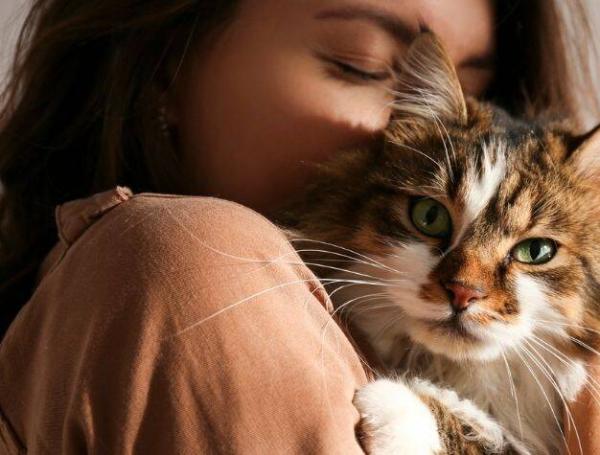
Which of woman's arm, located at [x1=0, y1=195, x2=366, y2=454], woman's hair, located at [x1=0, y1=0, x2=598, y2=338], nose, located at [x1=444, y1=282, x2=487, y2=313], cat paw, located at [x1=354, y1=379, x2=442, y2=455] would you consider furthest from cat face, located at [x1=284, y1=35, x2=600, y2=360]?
woman's hair, located at [x1=0, y1=0, x2=598, y2=338]

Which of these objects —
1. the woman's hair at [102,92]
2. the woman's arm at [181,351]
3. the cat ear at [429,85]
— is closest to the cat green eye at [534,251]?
the cat ear at [429,85]

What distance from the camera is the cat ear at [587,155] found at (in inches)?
41.8

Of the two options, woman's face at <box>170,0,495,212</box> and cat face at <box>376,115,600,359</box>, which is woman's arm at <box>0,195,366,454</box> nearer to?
cat face at <box>376,115,600,359</box>

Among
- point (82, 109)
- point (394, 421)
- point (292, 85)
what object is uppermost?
point (292, 85)

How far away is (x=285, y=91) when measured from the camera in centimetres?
117

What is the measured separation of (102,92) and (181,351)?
0.80 meters

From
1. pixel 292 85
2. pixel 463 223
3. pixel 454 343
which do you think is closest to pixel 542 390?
pixel 454 343

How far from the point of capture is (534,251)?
102 cm

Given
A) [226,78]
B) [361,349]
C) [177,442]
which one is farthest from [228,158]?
[177,442]

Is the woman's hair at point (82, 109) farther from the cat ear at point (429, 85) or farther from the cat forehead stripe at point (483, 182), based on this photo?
the cat forehead stripe at point (483, 182)

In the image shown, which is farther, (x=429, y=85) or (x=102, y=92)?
(x=102, y=92)

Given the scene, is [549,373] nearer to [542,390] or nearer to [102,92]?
[542,390]

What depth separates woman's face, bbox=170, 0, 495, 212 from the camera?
1.16 meters

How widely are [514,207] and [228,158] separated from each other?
1.71ft
